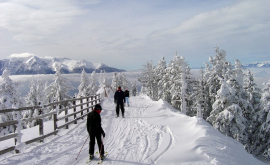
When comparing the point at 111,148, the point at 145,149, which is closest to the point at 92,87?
the point at 111,148

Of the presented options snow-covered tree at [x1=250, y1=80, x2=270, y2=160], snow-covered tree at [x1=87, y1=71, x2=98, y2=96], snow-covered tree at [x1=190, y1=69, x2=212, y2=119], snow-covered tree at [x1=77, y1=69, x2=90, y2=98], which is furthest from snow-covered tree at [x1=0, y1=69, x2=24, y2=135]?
snow-covered tree at [x1=87, y1=71, x2=98, y2=96]

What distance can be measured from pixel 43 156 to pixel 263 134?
2299 cm

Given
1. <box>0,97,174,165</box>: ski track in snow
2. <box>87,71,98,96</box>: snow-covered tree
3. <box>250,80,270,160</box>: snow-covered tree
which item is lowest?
<box>250,80,270,160</box>: snow-covered tree

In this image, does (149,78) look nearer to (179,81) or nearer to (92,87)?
(92,87)

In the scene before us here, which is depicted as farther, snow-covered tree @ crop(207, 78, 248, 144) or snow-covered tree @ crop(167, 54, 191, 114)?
snow-covered tree @ crop(167, 54, 191, 114)

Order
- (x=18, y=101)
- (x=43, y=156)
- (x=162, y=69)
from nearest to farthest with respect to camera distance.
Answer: (x=43, y=156)
(x=18, y=101)
(x=162, y=69)

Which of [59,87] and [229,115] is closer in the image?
[229,115]

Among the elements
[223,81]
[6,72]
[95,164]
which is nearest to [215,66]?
[223,81]

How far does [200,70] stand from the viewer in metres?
34.2

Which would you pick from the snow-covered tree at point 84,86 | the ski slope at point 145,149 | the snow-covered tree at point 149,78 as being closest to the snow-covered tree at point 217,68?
the ski slope at point 145,149

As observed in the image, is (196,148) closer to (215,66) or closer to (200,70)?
(215,66)

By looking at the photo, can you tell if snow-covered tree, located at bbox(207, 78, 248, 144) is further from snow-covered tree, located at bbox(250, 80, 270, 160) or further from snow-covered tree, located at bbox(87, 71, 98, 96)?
snow-covered tree, located at bbox(87, 71, 98, 96)

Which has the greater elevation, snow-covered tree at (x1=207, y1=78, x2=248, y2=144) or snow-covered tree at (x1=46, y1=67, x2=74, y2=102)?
snow-covered tree at (x1=46, y1=67, x2=74, y2=102)

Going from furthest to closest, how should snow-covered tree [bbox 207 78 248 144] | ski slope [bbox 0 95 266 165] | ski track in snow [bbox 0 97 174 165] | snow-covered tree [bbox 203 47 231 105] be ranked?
snow-covered tree [bbox 203 47 231 105]
snow-covered tree [bbox 207 78 248 144]
ski track in snow [bbox 0 97 174 165]
ski slope [bbox 0 95 266 165]
